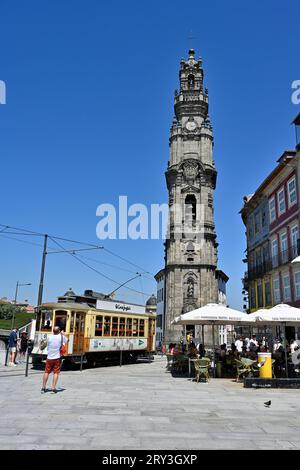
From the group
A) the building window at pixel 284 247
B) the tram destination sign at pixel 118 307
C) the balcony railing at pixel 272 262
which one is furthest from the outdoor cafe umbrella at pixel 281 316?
the building window at pixel 284 247

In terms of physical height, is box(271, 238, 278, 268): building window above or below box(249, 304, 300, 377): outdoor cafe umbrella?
above

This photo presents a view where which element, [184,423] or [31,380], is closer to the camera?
[184,423]

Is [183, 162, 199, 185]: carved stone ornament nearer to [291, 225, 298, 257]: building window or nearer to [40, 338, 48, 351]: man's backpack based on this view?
[291, 225, 298, 257]: building window

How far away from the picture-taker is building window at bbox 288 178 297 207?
24617 millimetres

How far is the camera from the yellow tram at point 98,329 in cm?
1705

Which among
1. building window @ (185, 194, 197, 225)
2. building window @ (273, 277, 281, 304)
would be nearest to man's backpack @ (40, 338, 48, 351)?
building window @ (273, 277, 281, 304)

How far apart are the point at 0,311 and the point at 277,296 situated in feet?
199

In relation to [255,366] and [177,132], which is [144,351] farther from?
[177,132]

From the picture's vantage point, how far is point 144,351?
910 inches

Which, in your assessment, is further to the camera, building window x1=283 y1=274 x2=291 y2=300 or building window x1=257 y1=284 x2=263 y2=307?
building window x1=257 y1=284 x2=263 y2=307
